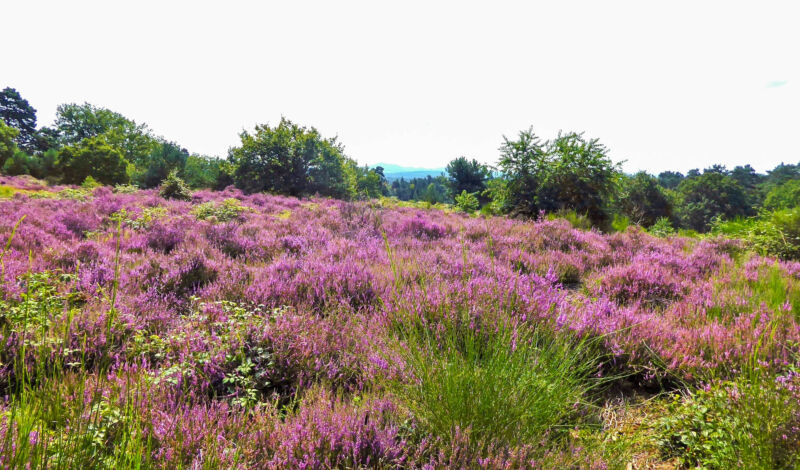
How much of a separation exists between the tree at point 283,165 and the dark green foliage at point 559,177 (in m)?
16.0

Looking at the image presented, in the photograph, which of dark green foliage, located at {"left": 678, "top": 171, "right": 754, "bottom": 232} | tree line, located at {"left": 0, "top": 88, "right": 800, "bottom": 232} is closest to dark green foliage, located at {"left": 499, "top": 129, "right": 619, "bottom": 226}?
tree line, located at {"left": 0, "top": 88, "right": 800, "bottom": 232}

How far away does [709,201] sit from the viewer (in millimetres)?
51531

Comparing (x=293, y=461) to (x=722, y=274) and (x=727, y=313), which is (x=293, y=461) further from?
(x=722, y=274)

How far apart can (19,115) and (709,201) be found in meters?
109

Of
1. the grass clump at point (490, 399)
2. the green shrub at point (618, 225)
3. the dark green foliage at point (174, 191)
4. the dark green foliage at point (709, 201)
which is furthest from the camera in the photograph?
the dark green foliage at point (709, 201)

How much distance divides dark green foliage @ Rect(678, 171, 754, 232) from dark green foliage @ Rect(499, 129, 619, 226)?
5574 cm

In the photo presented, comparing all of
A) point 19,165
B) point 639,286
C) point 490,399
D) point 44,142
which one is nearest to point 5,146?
point 19,165

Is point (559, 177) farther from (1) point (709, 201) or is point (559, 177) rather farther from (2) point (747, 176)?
(2) point (747, 176)

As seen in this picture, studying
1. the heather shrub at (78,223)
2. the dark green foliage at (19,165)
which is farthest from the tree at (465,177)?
the dark green foliage at (19,165)

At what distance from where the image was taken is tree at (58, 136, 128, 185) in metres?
29.5

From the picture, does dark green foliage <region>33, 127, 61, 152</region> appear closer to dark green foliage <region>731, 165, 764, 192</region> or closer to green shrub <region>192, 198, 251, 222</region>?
green shrub <region>192, 198, 251, 222</region>

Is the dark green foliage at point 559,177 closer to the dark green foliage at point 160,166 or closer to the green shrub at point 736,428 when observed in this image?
the green shrub at point 736,428

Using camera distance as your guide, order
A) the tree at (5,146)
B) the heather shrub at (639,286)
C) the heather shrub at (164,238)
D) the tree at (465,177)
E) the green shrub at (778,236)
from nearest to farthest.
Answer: the heather shrub at (639,286)
the heather shrub at (164,238)
the green shrub at (778,236)
the tree at (5,146)
the tree at (465,177)

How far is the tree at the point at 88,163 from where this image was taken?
96.6 feet
